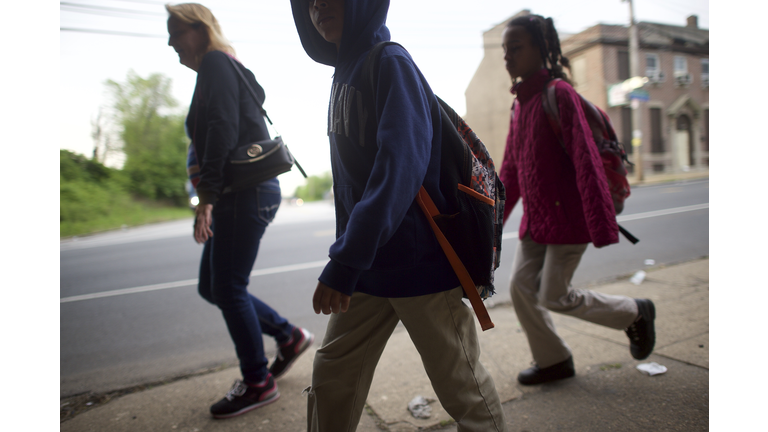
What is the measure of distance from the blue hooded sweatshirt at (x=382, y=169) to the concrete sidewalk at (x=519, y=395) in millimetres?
1070

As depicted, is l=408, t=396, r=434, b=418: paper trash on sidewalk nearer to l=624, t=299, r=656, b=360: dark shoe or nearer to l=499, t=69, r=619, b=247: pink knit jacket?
l=499, t=69, r=619, b=247: pink knit jacket

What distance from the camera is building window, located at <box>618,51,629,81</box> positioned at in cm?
2467

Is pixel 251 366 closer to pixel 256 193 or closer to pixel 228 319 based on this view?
pixel 228 319

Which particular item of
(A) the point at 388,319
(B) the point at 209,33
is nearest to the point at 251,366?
(A) the point at 388,319

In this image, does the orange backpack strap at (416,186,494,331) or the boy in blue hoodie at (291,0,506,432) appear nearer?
the boy in blue hoodie at (291,0,506,432)

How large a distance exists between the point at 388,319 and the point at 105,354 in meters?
2.89

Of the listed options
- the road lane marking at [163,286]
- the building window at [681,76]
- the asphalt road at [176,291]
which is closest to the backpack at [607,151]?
the asphalt road at [176,291]

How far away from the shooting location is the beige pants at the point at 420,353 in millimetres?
1354

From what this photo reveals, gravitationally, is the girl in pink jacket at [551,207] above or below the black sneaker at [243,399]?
above

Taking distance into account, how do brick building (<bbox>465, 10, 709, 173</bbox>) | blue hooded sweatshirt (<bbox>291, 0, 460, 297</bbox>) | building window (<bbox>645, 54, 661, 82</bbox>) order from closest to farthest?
blue hooded sweatshirt (<bbox>291, 0, 460, 297</bbox>), brick building (<bbox>465, 10, 709, 173</bbox>), building window (<bbox>645, 54, 661, 82</bbox>)

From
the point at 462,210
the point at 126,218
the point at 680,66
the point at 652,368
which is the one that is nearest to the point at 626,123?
the point at 680,66

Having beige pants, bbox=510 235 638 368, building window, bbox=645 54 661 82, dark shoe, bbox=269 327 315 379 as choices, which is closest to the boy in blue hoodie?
beige pants, bbox=510 235 638 368

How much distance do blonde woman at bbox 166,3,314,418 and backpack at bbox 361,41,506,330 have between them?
110cm

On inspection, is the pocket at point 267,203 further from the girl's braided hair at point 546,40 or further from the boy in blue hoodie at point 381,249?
the girl's braided hair at point 546,40
